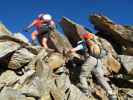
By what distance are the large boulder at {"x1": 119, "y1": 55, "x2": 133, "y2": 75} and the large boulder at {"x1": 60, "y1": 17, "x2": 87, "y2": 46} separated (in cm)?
517

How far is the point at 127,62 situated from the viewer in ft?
143

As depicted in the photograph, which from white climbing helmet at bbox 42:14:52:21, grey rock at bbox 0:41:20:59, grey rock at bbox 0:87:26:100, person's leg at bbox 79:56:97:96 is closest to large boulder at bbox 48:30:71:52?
white climbing helmet at bbox 42:14:52:21

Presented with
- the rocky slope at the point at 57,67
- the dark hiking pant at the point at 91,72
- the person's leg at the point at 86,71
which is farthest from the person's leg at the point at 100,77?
the person's leg at the point at 86,71

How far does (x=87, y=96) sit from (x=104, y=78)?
317 cm

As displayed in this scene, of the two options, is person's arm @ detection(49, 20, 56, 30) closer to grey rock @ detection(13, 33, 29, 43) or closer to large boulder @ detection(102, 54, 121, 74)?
grey rock @ detection(13, 33, 29, 43)

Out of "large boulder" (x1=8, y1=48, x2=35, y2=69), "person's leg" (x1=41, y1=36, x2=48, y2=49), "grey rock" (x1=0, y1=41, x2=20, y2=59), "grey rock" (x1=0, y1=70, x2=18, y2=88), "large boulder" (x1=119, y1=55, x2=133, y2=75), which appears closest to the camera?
"grey rock" (x1=0, y1=70, x2=18, y2=88)

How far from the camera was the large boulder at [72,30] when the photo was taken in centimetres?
4453

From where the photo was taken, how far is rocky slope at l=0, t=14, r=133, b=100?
3550 centimetres

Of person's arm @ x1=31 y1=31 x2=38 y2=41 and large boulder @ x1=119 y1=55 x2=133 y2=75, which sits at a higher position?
person's arm @ x1=31 y1=31 x2=38 y2=41

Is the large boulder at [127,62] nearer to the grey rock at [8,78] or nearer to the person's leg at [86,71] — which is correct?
the person's leg at [86,71]

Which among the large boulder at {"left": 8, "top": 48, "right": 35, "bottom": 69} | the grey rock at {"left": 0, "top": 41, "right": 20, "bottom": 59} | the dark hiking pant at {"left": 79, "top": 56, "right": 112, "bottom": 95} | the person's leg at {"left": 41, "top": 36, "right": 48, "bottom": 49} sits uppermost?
the person's leg at {"left": 41, "top": 36, "right": 48, "bottom": 49}

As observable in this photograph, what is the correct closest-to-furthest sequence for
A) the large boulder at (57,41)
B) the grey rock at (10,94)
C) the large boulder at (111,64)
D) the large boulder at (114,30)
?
the grey rock at (10,94)
the large boulder at (57,41)
the large boulder at (111,64)
the large boulder at (114,30)

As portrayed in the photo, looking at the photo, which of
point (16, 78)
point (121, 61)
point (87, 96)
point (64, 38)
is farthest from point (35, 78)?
point (121, 61)

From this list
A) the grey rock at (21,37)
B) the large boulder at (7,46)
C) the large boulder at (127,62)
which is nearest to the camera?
the large boulder at (7,46)
